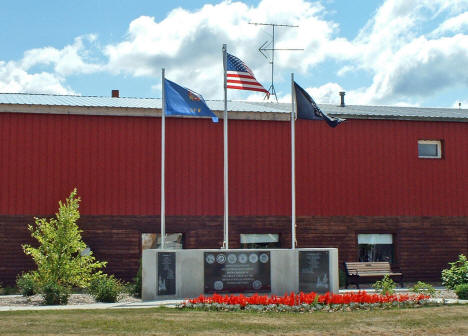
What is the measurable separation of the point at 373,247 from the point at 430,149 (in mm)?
4345

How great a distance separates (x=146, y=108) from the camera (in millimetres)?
23500

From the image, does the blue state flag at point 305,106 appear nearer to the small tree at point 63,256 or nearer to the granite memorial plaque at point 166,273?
the granite memorial plaque at point 166,273

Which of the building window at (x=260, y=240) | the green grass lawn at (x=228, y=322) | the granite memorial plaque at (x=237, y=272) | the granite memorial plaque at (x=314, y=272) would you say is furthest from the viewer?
the building window at (x=260, y=240)

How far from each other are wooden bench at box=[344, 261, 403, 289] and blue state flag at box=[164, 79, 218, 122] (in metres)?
7.08

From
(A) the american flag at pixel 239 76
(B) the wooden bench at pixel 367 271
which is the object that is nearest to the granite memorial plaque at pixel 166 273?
(A) the american flag at pixel 239 76

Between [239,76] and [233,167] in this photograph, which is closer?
[239,76]

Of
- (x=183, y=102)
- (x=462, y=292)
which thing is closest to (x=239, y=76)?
(x=183, y=102)

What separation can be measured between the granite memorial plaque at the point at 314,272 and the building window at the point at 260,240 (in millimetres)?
5264

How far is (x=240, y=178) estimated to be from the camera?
24125 millimetres

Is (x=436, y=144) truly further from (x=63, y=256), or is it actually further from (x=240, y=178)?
(x=63, y=256)

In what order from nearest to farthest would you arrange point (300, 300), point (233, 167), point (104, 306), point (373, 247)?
point (300, 300)
point (104, 306)
point (233, 167)
point (373, 247)

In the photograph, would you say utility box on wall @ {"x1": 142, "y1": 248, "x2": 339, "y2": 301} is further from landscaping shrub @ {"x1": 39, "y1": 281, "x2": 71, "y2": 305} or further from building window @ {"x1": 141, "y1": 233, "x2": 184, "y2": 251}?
building window @ {"x1": 141, "y1": 233, "x2": 184, "y2": 251}

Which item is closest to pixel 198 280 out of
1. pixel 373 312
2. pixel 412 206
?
pixel 373 312

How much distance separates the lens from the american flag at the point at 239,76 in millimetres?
19250
